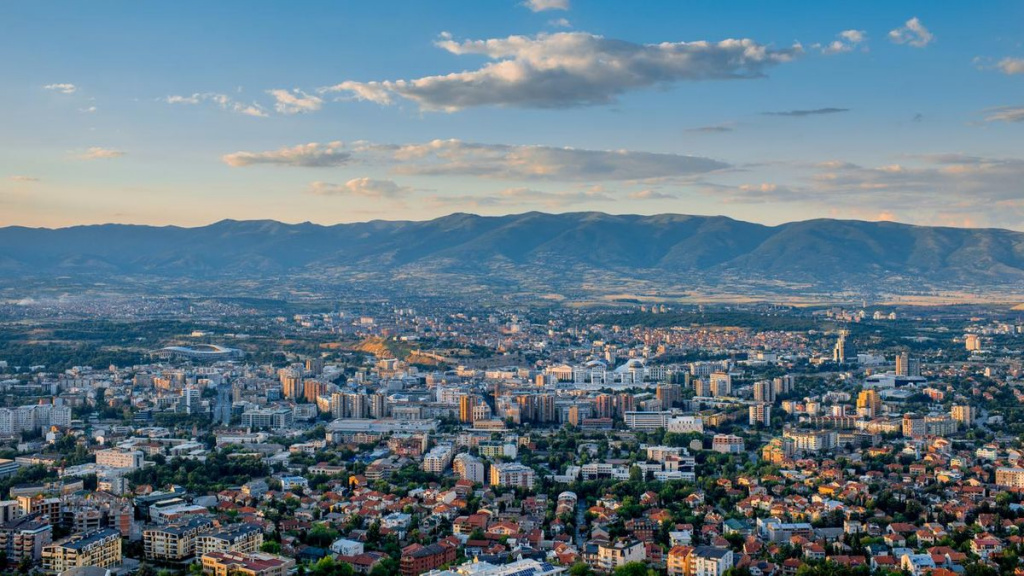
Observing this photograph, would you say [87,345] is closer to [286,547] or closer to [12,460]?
[12,460]

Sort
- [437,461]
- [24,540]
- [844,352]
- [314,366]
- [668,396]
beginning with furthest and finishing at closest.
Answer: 1. [844,352]
2. [314,366]
3. [668,396]
4. [437,461]
5. [24,540]

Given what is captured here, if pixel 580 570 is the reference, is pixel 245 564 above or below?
above

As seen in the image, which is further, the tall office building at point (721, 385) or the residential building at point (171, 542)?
the tall office building at point (721, 385)

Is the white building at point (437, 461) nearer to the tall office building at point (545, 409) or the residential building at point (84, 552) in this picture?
the tall office building at point (545, 409)

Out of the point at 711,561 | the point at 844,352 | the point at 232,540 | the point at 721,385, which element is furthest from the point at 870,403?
the point at 232,540

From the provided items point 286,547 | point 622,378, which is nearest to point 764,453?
point 286,547

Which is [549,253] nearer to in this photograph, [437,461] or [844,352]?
[844,352]

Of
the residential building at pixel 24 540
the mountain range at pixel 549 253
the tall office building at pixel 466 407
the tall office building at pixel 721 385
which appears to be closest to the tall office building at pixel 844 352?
the tall office building at pixel 721 385

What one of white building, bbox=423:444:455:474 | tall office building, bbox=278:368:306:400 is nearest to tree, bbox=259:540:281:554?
white building, bbox=423:444:455:474

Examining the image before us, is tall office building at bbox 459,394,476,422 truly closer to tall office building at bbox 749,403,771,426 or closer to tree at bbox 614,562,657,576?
tall office building at bbox 749,403,771,426

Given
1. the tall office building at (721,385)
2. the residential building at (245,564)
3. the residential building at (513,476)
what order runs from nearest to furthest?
the residential building at (245,564)
the residential building at (513,476)
the tall office building at (721,385)
